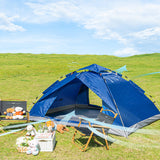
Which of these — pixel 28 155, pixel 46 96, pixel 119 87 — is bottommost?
pixel 28 155

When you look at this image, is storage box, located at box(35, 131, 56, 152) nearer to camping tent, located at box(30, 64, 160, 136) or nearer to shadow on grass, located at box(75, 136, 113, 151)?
shadow on grass, located at box(75, 136, 113, 151)

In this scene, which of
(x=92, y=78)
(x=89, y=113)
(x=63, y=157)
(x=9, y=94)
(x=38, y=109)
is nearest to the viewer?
(x=63, y=157)

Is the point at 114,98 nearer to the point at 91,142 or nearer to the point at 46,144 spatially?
the point at 91,142

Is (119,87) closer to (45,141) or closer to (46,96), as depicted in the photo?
(46,96)

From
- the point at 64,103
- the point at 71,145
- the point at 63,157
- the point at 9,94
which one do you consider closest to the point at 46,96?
the point at 64,103

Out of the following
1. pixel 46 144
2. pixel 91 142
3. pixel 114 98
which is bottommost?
pixel 91 142

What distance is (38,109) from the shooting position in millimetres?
7359

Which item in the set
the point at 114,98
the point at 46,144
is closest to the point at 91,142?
the point at 46,144

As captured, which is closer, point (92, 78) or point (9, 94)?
point (92, 78)

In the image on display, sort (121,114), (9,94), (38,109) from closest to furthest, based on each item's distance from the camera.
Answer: (121,114) → (38,109) → (9,94)

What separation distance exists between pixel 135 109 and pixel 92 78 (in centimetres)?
189

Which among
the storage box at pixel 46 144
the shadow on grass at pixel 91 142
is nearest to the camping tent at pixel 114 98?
the shadow on grass at pixel 91 142

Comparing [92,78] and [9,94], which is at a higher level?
[92,78]

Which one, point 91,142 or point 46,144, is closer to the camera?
point 46,144
